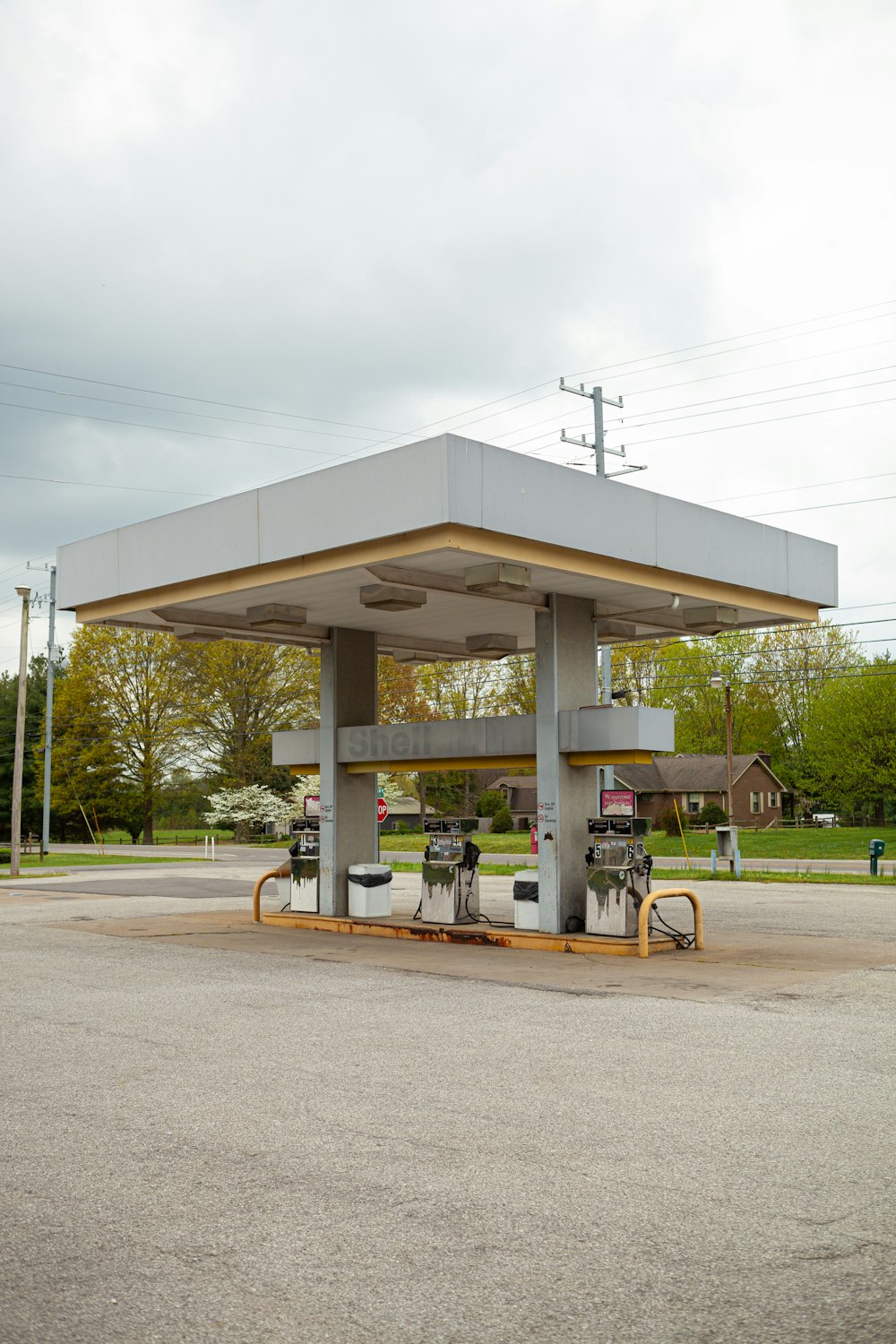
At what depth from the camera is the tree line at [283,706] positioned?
59812 mm

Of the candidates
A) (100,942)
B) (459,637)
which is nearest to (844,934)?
(459,637)

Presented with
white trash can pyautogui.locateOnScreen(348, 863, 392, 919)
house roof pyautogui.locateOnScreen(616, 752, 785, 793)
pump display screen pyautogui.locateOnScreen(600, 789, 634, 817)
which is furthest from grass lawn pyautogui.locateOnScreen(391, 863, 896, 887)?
house roof pyautogui.locateOnScreen(616, 752, 785, 793)

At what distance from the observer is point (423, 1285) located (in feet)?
14.4

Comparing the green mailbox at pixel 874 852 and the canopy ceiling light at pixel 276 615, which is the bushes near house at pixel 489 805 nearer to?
the green mailbox at pixel 874 852

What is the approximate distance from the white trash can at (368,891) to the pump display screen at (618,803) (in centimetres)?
414

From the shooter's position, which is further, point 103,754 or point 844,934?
point 103,754

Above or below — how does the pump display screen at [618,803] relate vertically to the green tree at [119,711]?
below

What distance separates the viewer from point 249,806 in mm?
65000

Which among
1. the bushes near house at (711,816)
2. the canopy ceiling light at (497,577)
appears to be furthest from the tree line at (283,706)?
the canopy ceiling light at (497,577)

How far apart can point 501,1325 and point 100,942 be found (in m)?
13.6

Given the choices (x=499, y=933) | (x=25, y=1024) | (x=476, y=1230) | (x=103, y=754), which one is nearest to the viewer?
(x=476, y=1230)

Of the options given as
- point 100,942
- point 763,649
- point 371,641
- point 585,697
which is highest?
point 763,649

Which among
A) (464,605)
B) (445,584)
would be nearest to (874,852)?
(464,605)

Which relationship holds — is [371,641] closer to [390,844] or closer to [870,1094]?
→ [870,1094]
